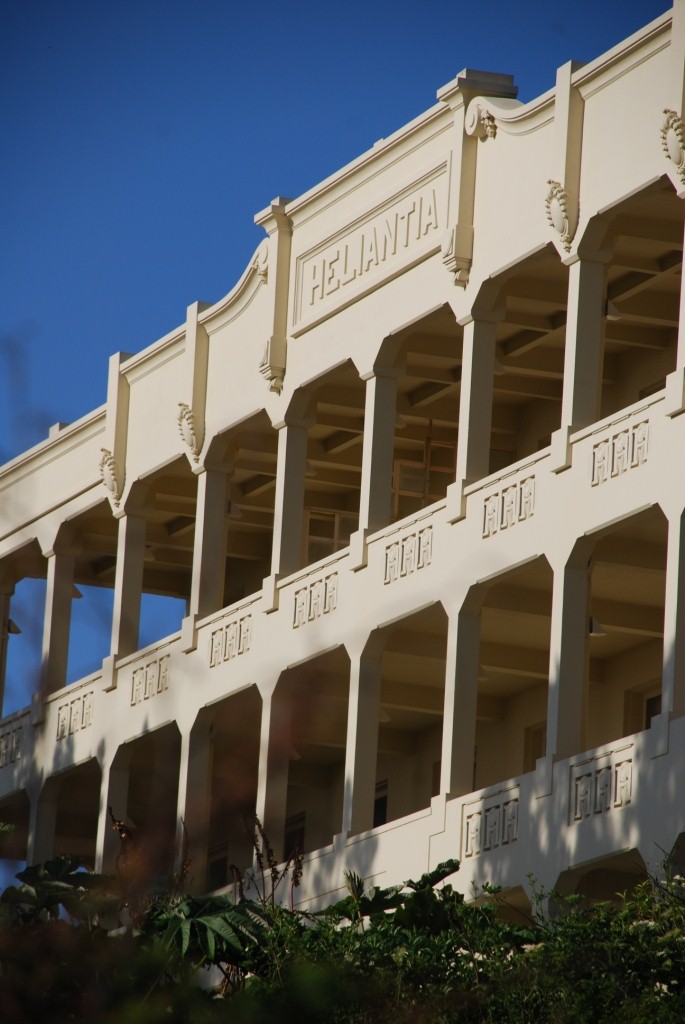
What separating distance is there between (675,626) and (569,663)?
2301 mm

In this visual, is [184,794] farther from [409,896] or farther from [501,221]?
[409,896]

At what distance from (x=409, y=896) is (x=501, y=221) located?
10676 millimetres

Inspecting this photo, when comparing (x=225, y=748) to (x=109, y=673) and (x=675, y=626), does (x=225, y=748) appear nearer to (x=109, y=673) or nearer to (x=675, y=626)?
(x=109, y=673)

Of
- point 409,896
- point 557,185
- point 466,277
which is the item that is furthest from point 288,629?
point 409,896

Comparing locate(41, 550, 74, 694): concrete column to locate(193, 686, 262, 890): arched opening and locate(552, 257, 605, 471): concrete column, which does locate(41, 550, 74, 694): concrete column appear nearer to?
locate(193, 686, 262, 890): arched opening

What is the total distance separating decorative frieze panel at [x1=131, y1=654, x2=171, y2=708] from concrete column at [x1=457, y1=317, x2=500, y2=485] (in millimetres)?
8284

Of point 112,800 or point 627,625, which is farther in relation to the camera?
point 112,800

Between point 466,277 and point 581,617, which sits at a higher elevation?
point 466,277

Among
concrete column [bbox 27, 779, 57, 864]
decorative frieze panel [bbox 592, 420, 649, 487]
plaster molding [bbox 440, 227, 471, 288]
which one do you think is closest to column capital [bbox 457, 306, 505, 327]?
plaster molding [bbox 440, 227, 471, 288]

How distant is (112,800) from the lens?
138 ft

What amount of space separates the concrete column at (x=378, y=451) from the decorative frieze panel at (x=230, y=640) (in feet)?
10.3

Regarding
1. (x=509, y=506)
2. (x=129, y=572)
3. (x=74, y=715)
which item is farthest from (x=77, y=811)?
(x=509, y=506)

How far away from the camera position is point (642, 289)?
3581 centimetres

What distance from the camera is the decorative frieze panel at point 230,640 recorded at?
128ft
